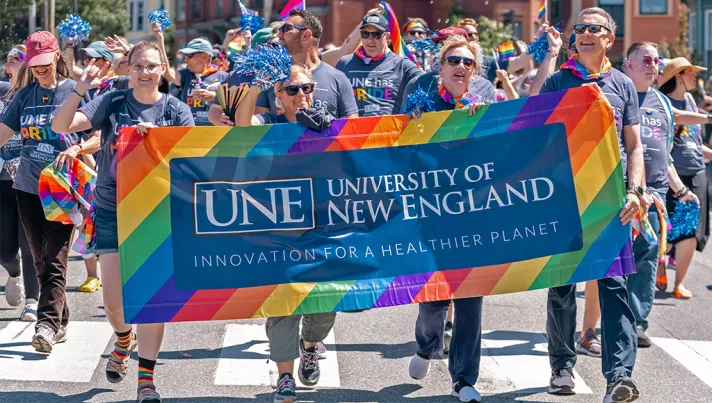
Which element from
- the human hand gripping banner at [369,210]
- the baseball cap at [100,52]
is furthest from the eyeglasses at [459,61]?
the baseball cap at [100,52]

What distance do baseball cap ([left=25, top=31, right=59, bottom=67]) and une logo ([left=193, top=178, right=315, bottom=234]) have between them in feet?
6.61

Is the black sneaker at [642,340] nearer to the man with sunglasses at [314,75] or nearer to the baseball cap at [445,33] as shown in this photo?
the baseball cap at [445,33]

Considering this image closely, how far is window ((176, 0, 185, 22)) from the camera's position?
2382 inches

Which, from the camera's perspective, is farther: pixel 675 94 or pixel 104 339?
pixel 675 94

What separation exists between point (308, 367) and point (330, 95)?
163 cm

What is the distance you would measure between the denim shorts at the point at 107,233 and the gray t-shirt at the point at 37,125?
1.57m

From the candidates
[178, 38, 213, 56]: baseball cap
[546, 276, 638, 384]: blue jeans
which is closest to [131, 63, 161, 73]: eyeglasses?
[546, 276, 638, 384]: blue jeans

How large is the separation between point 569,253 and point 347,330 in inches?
107

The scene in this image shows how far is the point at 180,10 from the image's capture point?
60.9 meters

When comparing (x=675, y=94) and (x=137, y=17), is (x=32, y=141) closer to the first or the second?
(x=675, y=94)

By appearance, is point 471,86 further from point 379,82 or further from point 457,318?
point 379,82

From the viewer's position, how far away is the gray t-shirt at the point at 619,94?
6.55m

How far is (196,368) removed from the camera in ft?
23.9

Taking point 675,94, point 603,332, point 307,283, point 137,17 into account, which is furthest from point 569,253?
point 137,17
